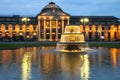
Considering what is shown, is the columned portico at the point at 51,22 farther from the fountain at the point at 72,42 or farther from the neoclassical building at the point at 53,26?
the fountain at the point at 72,42

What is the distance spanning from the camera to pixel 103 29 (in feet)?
525

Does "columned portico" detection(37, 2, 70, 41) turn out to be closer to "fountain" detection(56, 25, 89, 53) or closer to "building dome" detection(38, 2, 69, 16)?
"building dome" detection(38, 2, 69, 16)

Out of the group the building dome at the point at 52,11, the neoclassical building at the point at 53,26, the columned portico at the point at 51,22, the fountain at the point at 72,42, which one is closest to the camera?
the fountain at the point at 72,42

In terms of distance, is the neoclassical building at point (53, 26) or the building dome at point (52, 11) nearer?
the neoclassical building at point (53, 26)

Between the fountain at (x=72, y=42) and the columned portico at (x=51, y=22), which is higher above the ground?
the columned portico at (x=51, y=22)

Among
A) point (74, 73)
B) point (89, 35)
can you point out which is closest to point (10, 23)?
point (89, 35)

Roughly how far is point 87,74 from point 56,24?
139m

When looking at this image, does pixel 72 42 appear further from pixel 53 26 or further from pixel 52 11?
pixel 52 11

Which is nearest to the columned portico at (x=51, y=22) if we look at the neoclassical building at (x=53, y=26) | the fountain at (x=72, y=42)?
the neoclassical building at (x=53, y=26)

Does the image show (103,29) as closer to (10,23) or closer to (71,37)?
(10,23)

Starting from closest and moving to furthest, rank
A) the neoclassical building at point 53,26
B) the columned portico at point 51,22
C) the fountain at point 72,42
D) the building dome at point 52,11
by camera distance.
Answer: the fountain at point 72,42, the columned portico at point 51,22, the neoclassical building at point 53,26, the building dome at point 52,11

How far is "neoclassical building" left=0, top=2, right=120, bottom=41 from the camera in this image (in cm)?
15488

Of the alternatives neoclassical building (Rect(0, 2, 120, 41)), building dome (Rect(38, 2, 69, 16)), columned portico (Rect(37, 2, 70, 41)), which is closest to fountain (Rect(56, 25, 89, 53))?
neoclassical building (Rect(0, 2, 120, 41))

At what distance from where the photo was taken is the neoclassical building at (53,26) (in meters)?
155
